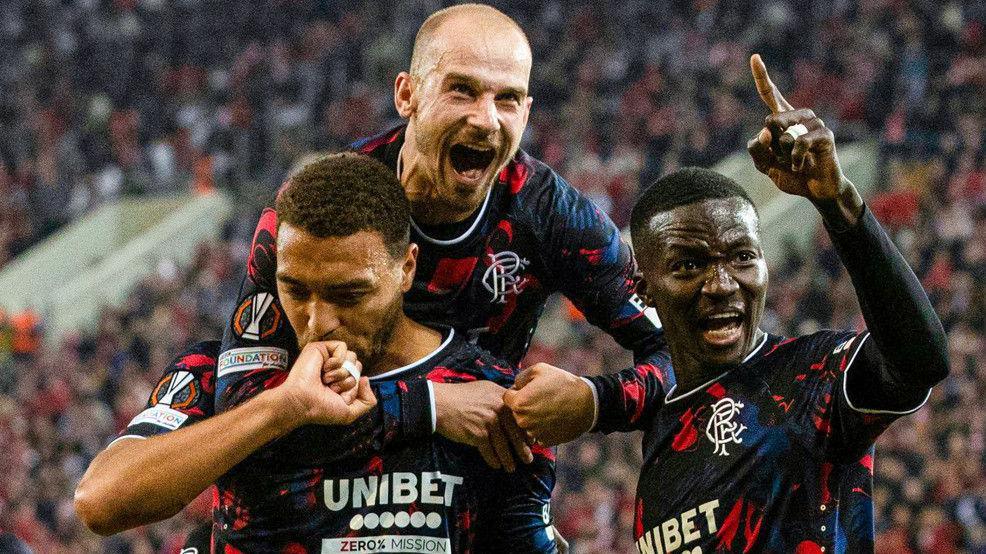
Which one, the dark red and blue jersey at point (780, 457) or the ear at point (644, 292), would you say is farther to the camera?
the ear at point (644, 292)

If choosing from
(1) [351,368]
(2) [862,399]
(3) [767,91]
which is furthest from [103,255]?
(2) [862,399]

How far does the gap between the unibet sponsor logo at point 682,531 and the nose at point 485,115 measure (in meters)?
1.17

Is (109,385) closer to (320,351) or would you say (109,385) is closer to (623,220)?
(623,220)

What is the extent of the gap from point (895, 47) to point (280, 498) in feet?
37.3

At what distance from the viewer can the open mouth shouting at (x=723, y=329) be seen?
128 inches

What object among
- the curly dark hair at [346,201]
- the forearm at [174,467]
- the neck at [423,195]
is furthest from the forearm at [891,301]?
the neck at [423,195]

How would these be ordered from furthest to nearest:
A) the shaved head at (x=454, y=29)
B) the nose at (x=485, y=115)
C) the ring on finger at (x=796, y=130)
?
the shaved head at (x=454, y=29), the nose at (x=485, y=115), the ring on finger at (x=796, y=130)

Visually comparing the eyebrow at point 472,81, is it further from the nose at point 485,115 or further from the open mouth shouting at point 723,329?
the open mouth shouting at point 723,329

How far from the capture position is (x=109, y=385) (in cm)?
1328

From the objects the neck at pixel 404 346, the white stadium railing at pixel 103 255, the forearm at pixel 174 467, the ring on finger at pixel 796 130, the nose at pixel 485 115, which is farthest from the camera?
the white stadium railing at pixel 103 255

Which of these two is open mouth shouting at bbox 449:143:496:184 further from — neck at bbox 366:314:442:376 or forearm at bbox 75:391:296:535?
forearm at bbox 75:391:296:535

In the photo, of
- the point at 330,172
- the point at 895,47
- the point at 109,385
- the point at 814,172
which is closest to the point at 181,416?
the point at 330,172

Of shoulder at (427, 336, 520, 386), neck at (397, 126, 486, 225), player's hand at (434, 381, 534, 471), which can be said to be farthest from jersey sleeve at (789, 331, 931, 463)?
neck at (397, 126, 486, 225)

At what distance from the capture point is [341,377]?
3203 mm
